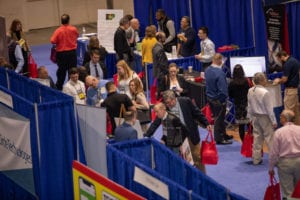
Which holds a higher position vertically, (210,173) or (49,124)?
(49,124)

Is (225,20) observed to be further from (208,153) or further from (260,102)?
(208,153)

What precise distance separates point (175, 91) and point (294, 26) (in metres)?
2.88

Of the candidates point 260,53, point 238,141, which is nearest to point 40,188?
→ point 238,141

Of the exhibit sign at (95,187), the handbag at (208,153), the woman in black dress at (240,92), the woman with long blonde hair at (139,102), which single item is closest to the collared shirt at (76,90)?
the woman with long blonde hair at (139,102)

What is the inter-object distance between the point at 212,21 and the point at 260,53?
2.05 meters

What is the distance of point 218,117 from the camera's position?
12.1 meters

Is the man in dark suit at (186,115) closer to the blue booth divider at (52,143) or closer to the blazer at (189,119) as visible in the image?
the blazer at (189,119)

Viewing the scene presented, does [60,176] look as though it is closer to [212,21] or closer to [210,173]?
[210,173]

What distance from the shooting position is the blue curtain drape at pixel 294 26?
43.2 feet

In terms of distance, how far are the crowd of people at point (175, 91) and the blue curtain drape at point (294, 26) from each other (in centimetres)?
114

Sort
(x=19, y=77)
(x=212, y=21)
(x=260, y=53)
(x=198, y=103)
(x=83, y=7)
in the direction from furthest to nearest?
(x=83, y=7) → (x=212, y=21) → (x=260, y=53) → (x=198, y=103) → (x=19, y=77)

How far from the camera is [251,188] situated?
33.3ft

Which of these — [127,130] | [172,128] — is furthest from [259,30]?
[127,130]

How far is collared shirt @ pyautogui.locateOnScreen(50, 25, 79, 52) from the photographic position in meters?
14.8
